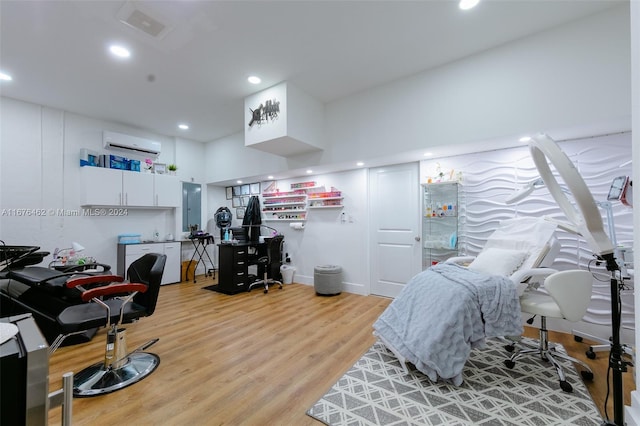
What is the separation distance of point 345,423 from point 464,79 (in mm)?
3443

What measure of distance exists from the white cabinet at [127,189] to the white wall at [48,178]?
26 cm

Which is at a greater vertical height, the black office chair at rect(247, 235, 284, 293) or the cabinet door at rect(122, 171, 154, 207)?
the cabinet door at rect(122, 171, 154, 207)

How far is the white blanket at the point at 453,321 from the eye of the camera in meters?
1.92

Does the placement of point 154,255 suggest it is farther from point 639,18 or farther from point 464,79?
point 464,79

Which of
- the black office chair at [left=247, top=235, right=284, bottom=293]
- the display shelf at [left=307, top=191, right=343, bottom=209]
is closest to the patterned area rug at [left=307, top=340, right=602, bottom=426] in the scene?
the black office chair at [left=247, top=235, right=284, bottom=293]

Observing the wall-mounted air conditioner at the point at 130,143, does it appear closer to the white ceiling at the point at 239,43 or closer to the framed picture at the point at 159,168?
the framed picture at the point at 159,168

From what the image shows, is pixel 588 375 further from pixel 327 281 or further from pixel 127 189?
pixel 127 189

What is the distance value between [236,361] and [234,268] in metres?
2.27

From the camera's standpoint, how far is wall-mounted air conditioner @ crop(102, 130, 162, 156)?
180 inches

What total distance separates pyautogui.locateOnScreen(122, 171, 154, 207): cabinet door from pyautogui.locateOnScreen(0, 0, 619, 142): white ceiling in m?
1.32

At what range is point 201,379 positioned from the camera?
204 cm

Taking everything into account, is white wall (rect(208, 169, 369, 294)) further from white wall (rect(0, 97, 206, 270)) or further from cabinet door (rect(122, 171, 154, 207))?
white wall (rect(0, 97, 206, 270))

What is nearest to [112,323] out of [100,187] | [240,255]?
[240,255]

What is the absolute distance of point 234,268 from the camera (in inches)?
174
